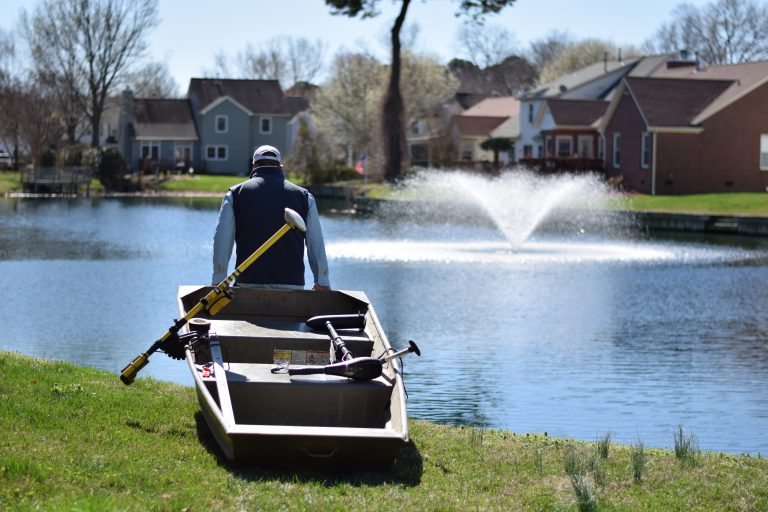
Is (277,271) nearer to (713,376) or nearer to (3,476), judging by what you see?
(3,476)

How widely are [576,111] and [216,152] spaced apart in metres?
34.5

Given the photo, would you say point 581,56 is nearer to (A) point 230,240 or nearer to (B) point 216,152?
(B) point 216,152

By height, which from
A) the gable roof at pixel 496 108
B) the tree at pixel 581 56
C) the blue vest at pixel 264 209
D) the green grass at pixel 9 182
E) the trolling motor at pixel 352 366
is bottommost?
the trolling motor at pixel 352 366

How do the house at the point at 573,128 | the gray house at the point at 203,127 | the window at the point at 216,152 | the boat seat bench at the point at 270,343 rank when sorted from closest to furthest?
the boat seat bench at the point at 270,343
the house at the point at 573,128
the gray house at the point at 203,127
the window at the point at 216,152

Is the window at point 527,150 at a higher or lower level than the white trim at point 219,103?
lower

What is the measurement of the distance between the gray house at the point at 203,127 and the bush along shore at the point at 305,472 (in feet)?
273

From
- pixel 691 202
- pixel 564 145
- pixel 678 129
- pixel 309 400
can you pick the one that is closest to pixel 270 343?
pixel 309 400

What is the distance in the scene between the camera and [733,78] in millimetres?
59844

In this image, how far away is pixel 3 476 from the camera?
7.46 metres

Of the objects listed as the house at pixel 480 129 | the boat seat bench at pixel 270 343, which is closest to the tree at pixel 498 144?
the house at pixel 480 129

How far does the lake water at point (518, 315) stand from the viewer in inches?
563

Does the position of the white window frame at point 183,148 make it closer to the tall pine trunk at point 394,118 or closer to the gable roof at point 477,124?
the gable roof at point 477,124

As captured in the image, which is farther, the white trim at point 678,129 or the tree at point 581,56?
the tree at point 581,56

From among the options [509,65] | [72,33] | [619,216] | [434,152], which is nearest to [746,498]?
[619,216]
